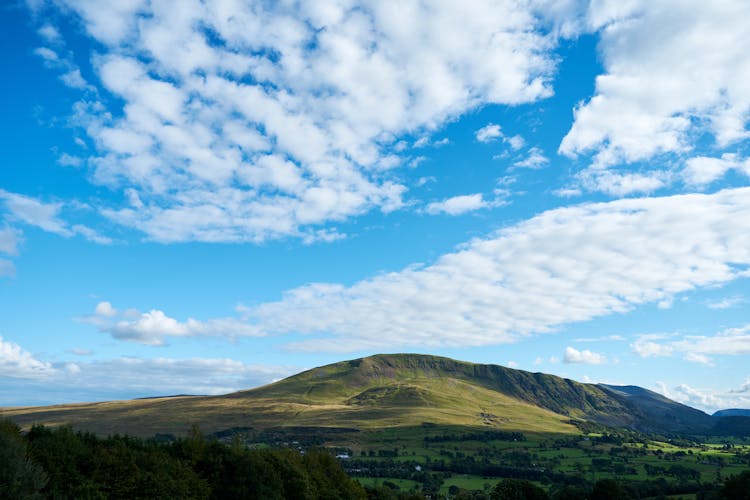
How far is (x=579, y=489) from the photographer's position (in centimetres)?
14475

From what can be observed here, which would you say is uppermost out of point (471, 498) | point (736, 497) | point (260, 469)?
point (260, 469)

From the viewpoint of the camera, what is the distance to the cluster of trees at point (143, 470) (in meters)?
52.1

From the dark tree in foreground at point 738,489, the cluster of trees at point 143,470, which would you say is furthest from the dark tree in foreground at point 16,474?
the dark tree in foreground at point 738,489

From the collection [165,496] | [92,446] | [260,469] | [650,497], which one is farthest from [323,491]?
[650,497]

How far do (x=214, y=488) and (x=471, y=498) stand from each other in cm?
12038

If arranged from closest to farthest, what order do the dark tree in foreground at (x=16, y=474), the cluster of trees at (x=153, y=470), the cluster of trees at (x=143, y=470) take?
the dark tree in foreground at (x=16, y=474) → the cluster of trees at (x=143, y=470) → the cluster of trees at (x=153, y=470)

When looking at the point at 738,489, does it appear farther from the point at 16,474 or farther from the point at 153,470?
the point at 16,474

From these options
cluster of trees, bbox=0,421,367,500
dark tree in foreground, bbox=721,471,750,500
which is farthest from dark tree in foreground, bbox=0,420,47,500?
dark tree in foreground, bbox=721,471,750,500

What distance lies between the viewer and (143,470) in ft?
221

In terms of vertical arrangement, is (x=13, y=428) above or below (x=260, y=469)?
above

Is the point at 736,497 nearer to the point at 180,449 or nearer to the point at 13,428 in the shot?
the point at 180,449

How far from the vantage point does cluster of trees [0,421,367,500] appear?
171ft

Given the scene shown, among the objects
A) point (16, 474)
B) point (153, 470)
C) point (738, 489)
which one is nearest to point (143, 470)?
point (153, 470)

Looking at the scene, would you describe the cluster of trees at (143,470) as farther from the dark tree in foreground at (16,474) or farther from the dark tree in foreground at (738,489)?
the dark tree in foreground at (738,489)
